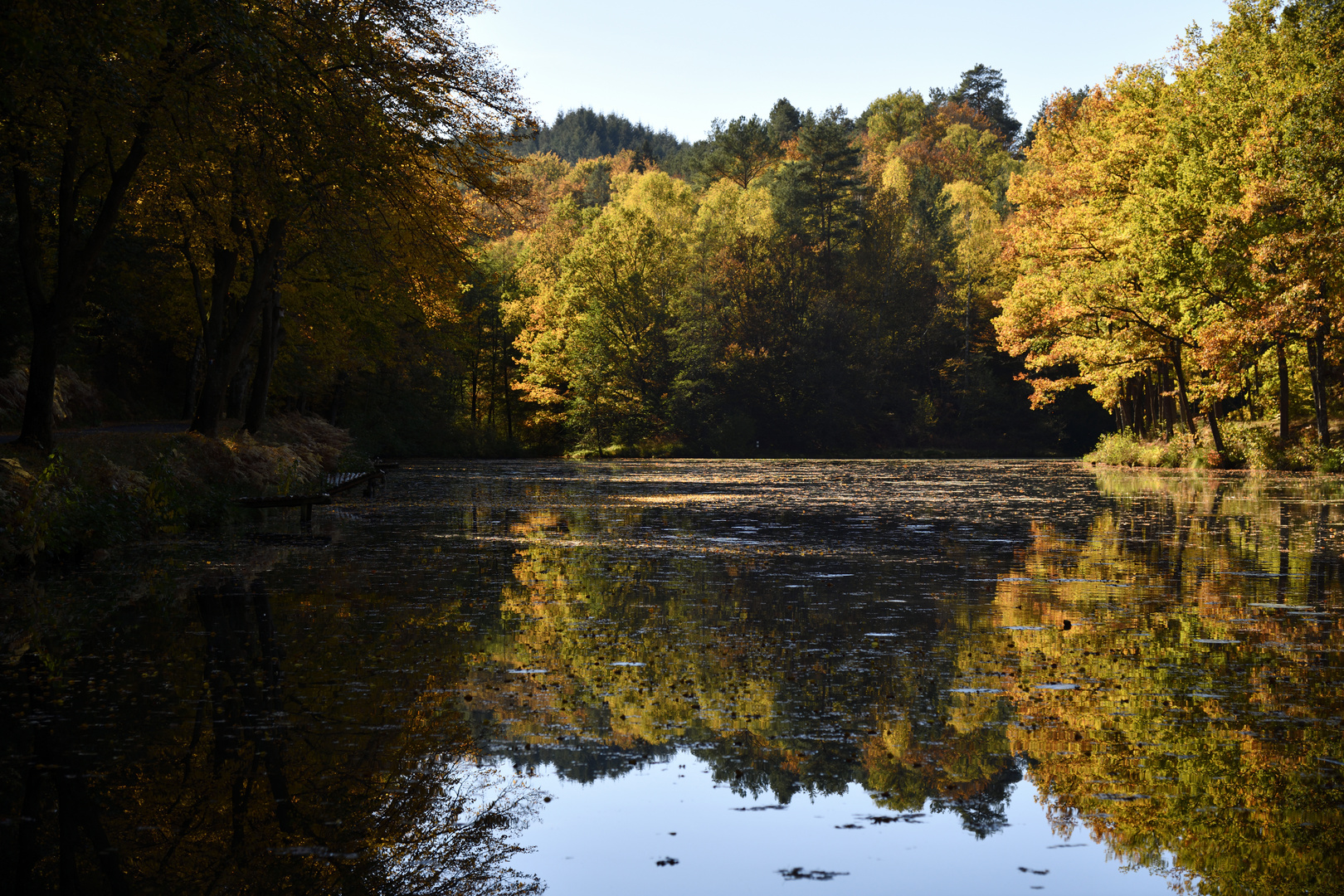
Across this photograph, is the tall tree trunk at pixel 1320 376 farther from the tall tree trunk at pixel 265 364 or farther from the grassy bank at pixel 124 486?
the tall tree trunk at pixel 265 364

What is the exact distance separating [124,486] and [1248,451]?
38.3 meters

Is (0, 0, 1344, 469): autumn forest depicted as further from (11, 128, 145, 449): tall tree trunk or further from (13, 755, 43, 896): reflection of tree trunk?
(13, 755, 43, 896): reflection of tree trunk

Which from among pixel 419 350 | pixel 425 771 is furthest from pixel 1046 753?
pixel 419 350

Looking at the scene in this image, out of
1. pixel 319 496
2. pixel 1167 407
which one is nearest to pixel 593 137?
pixel 1167 407

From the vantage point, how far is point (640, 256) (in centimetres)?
7181

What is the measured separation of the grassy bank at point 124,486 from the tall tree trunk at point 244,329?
956 millimetres

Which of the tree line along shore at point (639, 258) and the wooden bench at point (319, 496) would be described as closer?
the tree line along shore at point (639, 258)

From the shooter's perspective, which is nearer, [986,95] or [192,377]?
[192,377]

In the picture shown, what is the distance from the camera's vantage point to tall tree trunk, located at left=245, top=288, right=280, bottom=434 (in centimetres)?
3025

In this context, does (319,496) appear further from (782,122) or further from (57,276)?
(782,122)

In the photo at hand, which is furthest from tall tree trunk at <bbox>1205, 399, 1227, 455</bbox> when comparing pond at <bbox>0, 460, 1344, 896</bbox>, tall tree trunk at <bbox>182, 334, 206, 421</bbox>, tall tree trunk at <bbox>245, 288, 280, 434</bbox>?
tall tree trunk at <bbox>182, 334, 206, 421</bbox>

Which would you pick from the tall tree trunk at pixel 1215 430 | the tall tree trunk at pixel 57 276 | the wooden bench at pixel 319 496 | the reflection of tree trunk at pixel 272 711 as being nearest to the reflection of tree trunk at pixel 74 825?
the reflection of tree trunk at pixel 272 711

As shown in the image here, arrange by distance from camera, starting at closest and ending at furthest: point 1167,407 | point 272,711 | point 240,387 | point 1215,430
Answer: point 272,711
point 240,387
point 1215,430
point 1167,407

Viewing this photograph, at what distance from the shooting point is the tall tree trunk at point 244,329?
25.0 m
